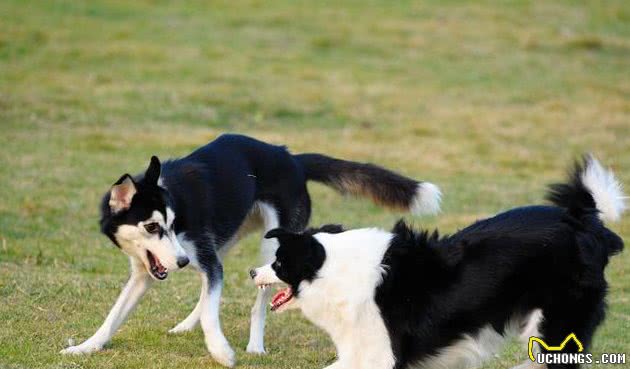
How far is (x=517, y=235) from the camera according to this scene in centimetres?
650

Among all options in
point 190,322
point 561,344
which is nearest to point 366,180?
point 190,322

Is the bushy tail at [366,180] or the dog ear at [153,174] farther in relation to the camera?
the bushy tail at [366,180]

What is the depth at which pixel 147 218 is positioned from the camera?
725cm

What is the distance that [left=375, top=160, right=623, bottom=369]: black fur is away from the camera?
6395 mm

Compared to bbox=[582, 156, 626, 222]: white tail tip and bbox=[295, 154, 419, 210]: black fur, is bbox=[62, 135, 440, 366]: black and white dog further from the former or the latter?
bbox=[582, 156, 626, 222]: white tail tip

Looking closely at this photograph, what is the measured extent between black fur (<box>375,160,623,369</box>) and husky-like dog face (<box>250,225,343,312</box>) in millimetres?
402

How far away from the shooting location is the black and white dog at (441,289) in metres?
6.39

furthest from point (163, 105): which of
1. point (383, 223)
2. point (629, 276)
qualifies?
point (629, 276)

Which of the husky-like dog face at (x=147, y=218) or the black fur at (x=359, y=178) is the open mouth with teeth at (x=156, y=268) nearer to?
the husky-like dog face at (x=147, y=218)

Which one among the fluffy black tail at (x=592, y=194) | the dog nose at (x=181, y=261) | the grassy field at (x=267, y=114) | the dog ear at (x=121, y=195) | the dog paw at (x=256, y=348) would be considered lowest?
the grassy field at (x=267, y=114)

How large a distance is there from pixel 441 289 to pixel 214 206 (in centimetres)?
213

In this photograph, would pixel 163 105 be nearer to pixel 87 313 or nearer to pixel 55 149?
pixel 55 149

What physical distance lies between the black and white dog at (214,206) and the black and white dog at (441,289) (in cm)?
108

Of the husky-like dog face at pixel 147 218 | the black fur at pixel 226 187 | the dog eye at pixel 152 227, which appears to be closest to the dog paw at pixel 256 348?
the black fur at pixel 226 187
